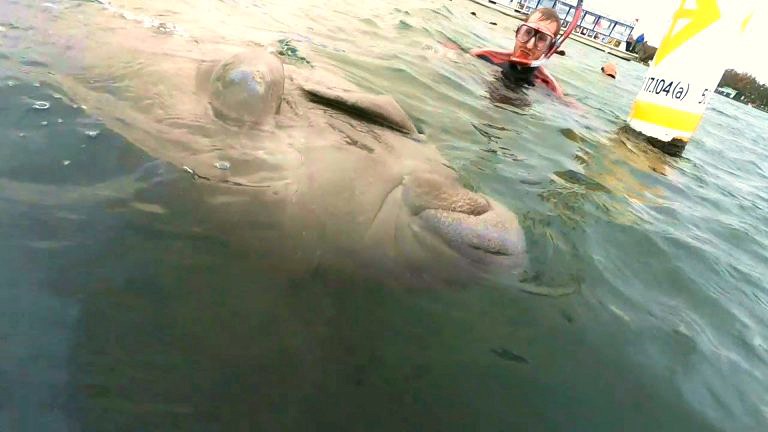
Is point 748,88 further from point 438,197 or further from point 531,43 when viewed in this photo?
point 438,197

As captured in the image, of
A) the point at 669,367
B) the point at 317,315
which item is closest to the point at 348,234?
the point at 317,315

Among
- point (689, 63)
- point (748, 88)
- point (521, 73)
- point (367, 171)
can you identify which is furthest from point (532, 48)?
point (748, 88)

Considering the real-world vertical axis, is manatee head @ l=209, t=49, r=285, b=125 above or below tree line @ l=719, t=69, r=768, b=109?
below

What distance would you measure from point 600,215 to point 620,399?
1994 mm

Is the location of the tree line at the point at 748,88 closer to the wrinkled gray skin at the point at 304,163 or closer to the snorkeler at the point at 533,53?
the snorkeler at the point at 533,53

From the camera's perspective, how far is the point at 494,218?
2.60m

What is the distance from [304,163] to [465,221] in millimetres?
956

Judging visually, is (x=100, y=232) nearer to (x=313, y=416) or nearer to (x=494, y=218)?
(x=313, y=416)

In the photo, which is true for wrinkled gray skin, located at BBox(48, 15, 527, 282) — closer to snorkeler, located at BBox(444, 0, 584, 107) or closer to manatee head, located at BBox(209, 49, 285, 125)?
manatee head, located at BBox(209, 49, 285, 125)

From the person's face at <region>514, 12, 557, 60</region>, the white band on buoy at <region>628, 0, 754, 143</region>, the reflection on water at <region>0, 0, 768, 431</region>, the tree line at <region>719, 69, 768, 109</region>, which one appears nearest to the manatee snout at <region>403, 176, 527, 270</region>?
the reflection on water at <region>0, 0, 768, 431</region>

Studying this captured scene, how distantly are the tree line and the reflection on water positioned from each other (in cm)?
5824

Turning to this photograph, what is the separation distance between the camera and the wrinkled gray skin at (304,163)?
8.01 feet

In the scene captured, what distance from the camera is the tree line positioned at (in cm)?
5146

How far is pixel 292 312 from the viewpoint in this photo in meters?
2.15
